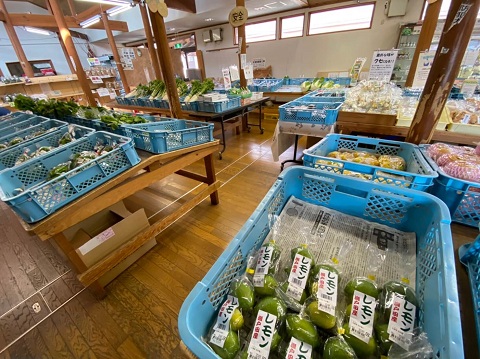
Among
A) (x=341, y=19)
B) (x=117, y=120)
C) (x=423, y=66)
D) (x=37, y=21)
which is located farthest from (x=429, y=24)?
(x=37, y=21)

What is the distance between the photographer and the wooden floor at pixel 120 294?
3.77 feet

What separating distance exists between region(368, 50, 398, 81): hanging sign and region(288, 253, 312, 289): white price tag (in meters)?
2.96

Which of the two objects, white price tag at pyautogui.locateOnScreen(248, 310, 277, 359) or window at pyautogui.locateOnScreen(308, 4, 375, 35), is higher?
window at pyautogui.locateOnScreen(308, 4, 375, 35)

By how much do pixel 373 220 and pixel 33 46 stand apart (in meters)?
14.7

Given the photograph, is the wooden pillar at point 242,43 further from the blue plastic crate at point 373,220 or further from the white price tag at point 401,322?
the white price tag at point 401,322

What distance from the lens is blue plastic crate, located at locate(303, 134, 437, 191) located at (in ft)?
3.28

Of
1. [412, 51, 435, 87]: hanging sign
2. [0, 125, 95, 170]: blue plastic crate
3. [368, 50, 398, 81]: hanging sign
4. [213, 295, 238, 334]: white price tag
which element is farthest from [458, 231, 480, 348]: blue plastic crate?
[0, 125, 95, 170]: blue plastic crate

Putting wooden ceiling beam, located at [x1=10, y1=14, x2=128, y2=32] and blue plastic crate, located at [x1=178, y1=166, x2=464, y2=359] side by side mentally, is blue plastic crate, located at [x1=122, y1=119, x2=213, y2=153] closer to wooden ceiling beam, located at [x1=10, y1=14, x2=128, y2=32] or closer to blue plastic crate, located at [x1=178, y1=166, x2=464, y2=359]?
blue plastic crate, located at [x1=178, y1=166, x2=464, y2=359]

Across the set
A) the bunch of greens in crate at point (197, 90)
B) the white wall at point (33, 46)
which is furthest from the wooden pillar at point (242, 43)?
the white wall at point (33, 46)

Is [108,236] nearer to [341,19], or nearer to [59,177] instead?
[59,177]

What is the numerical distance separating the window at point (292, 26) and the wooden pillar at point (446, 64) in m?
6.22

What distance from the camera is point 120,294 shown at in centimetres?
140

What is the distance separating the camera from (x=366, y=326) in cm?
→ 54

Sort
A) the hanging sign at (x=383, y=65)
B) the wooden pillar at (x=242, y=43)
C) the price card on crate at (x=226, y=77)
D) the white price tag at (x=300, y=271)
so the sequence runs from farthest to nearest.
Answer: the price card on crate at (x=226, y=77) → the wooden pillar at (x=242, y=43) → the hanging sign at (x=383, y=65) → the white price tag at (x=300, y=271)
